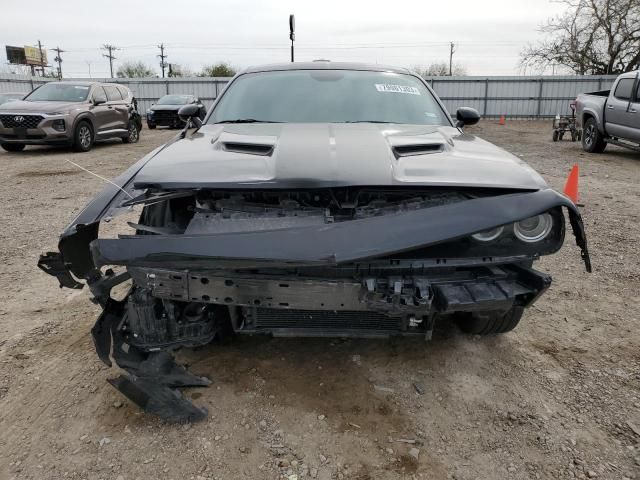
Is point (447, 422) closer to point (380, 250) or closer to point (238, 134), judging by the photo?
point (380, 250)

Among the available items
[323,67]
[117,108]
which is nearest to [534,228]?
[323,67]

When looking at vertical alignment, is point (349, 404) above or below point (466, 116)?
below

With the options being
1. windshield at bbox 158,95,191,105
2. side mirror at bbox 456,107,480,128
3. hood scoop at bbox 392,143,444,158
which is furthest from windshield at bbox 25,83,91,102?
hood scoop at bbox 392,143,444,158

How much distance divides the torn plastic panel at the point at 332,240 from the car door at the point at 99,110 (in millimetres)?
10806

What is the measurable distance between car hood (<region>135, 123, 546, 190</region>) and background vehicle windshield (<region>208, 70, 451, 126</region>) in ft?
1.76

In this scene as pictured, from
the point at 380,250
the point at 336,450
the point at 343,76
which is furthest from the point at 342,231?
the point at 343,76

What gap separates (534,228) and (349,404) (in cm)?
120

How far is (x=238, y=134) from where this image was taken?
281cm

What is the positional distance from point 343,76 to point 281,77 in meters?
0.47

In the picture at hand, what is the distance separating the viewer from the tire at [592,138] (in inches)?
448

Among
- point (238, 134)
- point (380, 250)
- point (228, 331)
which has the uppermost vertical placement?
point (238, 134)

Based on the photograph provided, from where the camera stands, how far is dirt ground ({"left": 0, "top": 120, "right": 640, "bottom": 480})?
201 centimetres

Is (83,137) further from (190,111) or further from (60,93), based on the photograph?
(190,111)

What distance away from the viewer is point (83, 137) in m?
11.2
